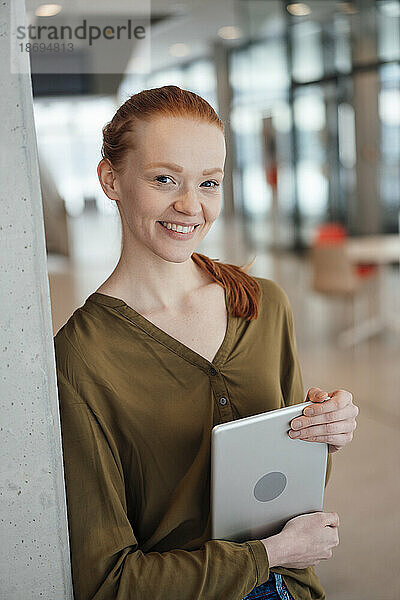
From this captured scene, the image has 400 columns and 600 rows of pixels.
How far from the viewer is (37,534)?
128 centimetres

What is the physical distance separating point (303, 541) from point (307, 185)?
7.73 m

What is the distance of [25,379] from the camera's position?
1219 millimetres

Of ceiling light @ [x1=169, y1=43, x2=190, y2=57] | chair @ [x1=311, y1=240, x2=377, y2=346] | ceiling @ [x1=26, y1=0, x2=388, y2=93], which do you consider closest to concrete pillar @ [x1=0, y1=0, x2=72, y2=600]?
ceiling @ [x1=26, y1=0, x2=388, y2=93]

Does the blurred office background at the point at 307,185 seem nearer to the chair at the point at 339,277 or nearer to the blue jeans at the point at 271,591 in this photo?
the chair at the point at 339,277

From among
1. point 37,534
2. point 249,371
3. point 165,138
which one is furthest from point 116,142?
point 37,534

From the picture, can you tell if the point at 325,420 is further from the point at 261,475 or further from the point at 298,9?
the point at 298,9

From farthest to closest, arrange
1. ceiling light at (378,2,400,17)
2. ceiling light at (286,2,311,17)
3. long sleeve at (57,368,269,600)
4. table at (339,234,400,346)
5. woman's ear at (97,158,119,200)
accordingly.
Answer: ceiling light at (378,2,400,17) < ceiling light at (286,2,311,17) < table at (339,234,400,346) < woman's ear at (97,158,119,200) < long sleeve at (57,368,269,600)

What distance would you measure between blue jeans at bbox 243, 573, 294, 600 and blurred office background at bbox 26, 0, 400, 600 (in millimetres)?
692

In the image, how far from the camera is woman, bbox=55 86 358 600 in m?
1.30

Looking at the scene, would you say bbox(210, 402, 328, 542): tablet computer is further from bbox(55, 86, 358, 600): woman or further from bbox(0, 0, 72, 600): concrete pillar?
bbox(0, 0, 72, 600): concrete pillar

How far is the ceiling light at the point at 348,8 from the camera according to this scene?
8012mm

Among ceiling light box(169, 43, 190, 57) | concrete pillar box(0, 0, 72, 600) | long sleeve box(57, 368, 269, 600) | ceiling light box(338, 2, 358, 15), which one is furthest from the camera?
ceiling light box(338, 2, 358, 15)

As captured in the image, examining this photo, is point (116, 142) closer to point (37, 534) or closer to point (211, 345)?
point (211, 345)

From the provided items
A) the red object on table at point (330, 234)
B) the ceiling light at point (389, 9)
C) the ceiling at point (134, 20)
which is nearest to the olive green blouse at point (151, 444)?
the ceiling at point (134, 20)
